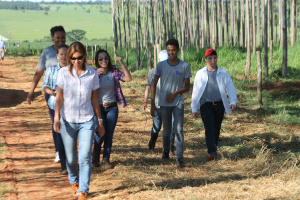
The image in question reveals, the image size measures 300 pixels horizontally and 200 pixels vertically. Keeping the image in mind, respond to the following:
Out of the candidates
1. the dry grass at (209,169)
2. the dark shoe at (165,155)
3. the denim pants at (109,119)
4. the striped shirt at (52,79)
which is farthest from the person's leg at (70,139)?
the dark shoe at (165,155)

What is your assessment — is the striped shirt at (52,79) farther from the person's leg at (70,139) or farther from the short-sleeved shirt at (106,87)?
the person's leg at (70,139)

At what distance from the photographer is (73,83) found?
179 inches

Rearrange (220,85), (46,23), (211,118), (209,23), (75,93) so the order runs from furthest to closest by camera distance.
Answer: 1. (46,23)
2. (209,23)
3. (211,118)
4. (220,85)
5. (75,93)

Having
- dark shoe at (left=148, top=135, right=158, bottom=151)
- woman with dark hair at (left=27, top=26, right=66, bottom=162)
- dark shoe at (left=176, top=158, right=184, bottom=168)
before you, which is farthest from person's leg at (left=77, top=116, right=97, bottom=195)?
dark shoe at (left=148, top=135, right=158, bottom=151)

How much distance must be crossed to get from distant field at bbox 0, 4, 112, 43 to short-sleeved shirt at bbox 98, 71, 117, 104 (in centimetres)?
12500

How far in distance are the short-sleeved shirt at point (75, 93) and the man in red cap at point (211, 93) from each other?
2.06 metres

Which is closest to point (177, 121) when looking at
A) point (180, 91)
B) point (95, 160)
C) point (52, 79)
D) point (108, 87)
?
point (180, 91)

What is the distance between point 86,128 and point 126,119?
6014 millimetres

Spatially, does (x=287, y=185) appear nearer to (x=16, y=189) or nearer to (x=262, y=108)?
(x=16, y=189)

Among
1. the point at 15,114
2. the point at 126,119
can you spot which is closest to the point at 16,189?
the point at 126,119

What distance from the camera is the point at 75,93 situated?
15.0ft

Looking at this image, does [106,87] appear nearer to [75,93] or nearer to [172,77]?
[172,77]

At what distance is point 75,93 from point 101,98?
138 centimetres

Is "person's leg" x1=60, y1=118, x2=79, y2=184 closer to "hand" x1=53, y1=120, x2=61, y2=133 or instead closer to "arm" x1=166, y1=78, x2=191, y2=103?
"hand" x1=53, y1=120, x2=61, y2=133
